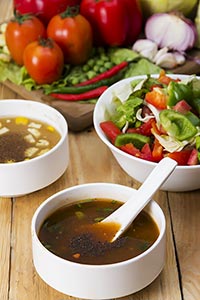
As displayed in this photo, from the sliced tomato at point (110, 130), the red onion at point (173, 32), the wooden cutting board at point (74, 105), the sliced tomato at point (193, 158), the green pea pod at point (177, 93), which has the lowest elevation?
the wooden cutting board at point (74, 105)

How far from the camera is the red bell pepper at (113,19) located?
2561 mm

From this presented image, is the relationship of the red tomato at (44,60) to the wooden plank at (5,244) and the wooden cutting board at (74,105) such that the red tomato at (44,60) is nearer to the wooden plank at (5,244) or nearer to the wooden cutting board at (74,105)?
the wooden cutting board at (74,105)

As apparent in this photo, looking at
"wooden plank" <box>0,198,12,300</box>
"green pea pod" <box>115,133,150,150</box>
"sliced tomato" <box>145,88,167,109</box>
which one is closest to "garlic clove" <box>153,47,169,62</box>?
"sliced tomato" <box>145,88,167,109</box>

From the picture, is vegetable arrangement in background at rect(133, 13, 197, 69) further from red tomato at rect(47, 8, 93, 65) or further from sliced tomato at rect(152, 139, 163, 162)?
sliced tomato at rect(152, 139, 163, 162)

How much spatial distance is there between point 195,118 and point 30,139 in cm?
44

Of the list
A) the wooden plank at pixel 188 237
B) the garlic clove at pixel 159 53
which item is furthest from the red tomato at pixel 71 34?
the wooden plank at pixel 188 237

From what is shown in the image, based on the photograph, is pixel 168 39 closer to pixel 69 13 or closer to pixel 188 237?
pixel 69 13

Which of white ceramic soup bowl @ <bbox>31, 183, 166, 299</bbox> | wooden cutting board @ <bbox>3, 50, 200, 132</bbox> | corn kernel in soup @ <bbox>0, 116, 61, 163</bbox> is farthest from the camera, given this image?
wooden cutting board @ <bbox>3, 50, 200, 132</bbox>

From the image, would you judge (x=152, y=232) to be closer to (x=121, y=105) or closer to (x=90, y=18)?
(x=121, y=105)

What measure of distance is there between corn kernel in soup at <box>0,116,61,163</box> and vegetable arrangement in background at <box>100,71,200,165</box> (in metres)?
0.16

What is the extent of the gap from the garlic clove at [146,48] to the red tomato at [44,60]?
286 mm

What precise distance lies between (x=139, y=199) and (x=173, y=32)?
104cm

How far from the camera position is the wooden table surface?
1634mm

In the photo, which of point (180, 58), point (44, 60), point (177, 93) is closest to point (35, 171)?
point (177, 93)
